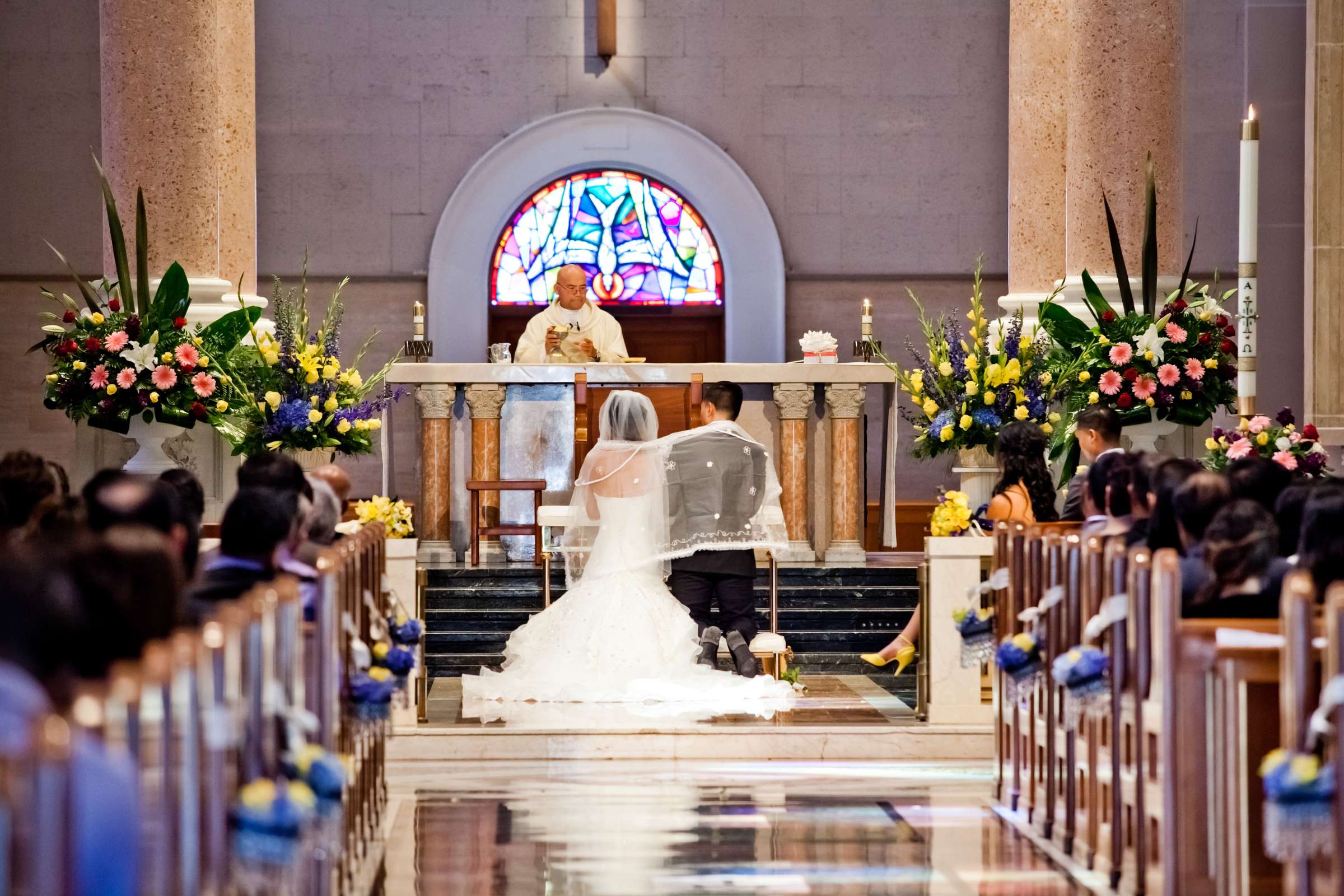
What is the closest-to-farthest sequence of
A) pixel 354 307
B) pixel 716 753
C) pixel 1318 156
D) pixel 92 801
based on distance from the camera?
1. pixel 92 801
2. pixel 716 753
3. pixel 1318 156
4. pixel 354 307

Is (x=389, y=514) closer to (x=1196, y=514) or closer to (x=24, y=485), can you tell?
(x=24, y=485)

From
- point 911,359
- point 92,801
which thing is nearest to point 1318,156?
point 911,359

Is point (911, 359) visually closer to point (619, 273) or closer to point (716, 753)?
point (619, 273)

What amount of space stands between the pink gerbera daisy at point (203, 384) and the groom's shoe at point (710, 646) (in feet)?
8.61

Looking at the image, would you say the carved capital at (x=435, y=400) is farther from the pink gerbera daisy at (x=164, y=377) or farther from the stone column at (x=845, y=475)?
the pink gerbera daisy at (x=164, y=377)

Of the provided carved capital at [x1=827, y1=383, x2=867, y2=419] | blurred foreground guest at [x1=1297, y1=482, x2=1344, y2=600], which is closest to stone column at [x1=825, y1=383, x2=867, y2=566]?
carved capital at [x1=827, y1=383, x2=867, y2=419]

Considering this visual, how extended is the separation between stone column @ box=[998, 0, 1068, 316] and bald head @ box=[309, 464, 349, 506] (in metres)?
4.35

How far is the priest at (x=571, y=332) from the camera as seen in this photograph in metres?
11.0

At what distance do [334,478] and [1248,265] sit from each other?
144 inches

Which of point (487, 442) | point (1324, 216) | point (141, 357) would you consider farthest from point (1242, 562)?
point (1324, 216)

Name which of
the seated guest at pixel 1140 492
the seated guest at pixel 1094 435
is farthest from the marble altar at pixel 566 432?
the seated guest at pixel 1140 492

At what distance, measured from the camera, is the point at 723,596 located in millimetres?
8477

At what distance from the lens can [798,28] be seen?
13805 mm

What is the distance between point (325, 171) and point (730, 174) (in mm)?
3229
